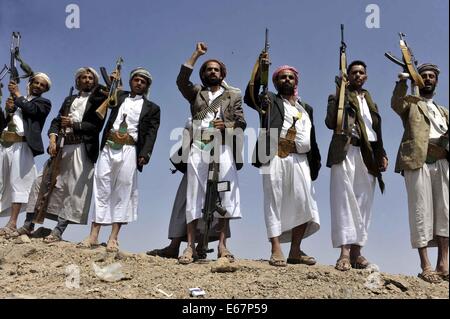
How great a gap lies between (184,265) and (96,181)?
183 centimetres

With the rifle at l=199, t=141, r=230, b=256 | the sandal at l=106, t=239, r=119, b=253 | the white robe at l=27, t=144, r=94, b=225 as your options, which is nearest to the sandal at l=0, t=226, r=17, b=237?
the white robe at l=27, t=144, r=94, b=225

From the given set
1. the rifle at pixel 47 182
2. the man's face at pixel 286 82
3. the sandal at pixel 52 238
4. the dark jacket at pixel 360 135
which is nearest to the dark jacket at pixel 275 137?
the man's face at pixel 286 82

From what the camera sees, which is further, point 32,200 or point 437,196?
point 32,200

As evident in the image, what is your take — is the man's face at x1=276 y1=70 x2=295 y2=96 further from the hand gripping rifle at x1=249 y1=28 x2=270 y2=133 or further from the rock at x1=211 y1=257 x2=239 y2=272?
the rock at x1=211 y1=257 x2=239 y2=272

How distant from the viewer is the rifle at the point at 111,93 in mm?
7156

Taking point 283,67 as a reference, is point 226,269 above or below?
below

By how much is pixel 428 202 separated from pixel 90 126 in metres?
4.77

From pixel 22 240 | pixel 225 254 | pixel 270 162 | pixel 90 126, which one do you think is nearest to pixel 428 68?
pixel 270 162

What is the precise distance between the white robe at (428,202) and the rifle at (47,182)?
4898 mm

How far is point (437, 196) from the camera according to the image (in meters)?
6.22

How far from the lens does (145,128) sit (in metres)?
7.14

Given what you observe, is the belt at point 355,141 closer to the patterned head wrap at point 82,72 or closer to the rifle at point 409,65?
the rifle at point 409,65
